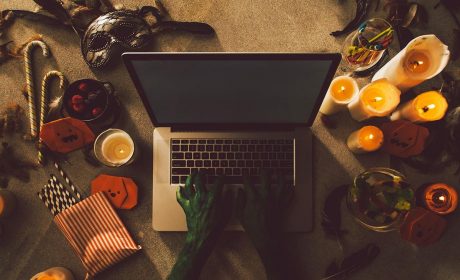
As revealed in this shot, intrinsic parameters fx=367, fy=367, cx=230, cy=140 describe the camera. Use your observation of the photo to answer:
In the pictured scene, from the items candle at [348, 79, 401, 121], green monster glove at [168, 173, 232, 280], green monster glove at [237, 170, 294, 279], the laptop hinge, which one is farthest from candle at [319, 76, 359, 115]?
green monster glove at [168, 173, 232, 280]

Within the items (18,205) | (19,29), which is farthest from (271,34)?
(18,205)

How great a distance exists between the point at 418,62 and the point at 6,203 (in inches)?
41.9

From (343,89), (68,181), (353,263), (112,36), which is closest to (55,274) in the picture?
(68,181)

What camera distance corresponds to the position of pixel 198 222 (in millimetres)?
888

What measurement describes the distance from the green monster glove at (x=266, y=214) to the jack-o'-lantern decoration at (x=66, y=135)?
0.43 m

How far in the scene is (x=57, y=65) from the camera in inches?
39.4

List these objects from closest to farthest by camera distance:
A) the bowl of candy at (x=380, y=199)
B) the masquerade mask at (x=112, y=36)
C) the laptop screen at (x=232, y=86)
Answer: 1. the laptop screen at (x=232, y=86)
2. the bowl of candy at (x=380, y=199)
3. the masquerade mask at (x=112, y=36)

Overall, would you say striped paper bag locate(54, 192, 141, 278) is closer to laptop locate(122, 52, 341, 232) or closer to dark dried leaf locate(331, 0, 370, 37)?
laptop locate(122, 52, 341, 232)

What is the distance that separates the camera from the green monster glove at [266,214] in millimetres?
875

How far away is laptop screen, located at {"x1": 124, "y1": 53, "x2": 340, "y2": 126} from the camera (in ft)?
2.03

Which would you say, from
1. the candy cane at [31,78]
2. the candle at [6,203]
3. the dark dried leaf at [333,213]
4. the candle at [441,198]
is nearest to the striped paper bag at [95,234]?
the candle at [6,203]

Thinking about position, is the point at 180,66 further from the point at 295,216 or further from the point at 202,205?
the point at 295,216

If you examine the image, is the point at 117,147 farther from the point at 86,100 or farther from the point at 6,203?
the point at 6,203

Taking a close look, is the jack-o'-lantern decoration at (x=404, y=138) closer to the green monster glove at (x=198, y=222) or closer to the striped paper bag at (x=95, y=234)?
the green monster glove at (x=198, y=222)
